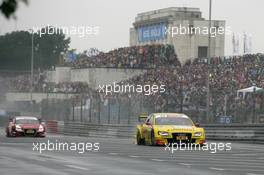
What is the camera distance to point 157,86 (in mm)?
45125

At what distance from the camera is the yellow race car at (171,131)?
86.5 ft

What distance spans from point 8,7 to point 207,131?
31.3m

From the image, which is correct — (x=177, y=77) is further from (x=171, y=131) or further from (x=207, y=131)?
(x=171, y=131)

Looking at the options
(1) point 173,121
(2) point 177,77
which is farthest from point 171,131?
(2) point 177,77

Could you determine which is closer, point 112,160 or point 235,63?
point 112,160

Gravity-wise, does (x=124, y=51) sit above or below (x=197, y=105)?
above

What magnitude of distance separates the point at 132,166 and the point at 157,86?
94.2 ft

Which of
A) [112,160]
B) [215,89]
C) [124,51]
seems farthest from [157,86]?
[112,160]

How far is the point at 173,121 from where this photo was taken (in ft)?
90.9

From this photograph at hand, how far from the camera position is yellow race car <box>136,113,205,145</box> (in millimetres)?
26359

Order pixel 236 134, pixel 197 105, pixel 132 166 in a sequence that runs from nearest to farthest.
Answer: pixel 132 166 → pixel 236 134 → pixel 197 105

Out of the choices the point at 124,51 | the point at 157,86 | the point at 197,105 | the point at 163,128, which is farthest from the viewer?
the point at 124,51

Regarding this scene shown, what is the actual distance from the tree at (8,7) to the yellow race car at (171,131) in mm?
21318

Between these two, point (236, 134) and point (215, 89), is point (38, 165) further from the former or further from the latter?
point (215, 89)
